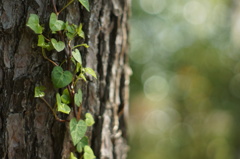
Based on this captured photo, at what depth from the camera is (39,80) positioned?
3.36 feet

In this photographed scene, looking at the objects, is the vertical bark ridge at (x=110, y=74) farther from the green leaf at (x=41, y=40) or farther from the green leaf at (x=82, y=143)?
the green leaf at (x=41, y=40)

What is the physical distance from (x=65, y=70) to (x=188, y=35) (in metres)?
9.31

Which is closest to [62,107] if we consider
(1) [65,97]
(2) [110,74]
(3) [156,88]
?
(1) [65,97]

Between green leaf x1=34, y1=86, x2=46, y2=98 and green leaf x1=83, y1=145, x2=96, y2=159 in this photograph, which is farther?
green leaf x1=83, y1=145, x2=96, y2=159

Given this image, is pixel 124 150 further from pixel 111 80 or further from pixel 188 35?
pixel 188 35

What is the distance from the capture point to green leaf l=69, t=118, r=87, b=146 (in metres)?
1.07

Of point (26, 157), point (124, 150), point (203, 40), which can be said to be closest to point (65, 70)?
point (26, 157)

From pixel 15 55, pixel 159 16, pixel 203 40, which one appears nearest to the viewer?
pixel 15 55

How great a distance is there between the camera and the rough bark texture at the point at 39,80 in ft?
3.28

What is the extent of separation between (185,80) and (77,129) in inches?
336

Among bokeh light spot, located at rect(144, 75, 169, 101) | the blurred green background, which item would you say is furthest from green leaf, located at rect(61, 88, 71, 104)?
bokeh light spot, located at rect(144, 75, 169, 101)

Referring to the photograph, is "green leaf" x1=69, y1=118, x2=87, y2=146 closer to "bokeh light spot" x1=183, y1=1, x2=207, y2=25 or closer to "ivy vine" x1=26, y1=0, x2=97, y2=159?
"ivy vine" x1=26, y1=0, x2=97, y2=159

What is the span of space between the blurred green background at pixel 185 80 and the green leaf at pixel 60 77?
7.71 metres

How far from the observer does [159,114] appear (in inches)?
487
